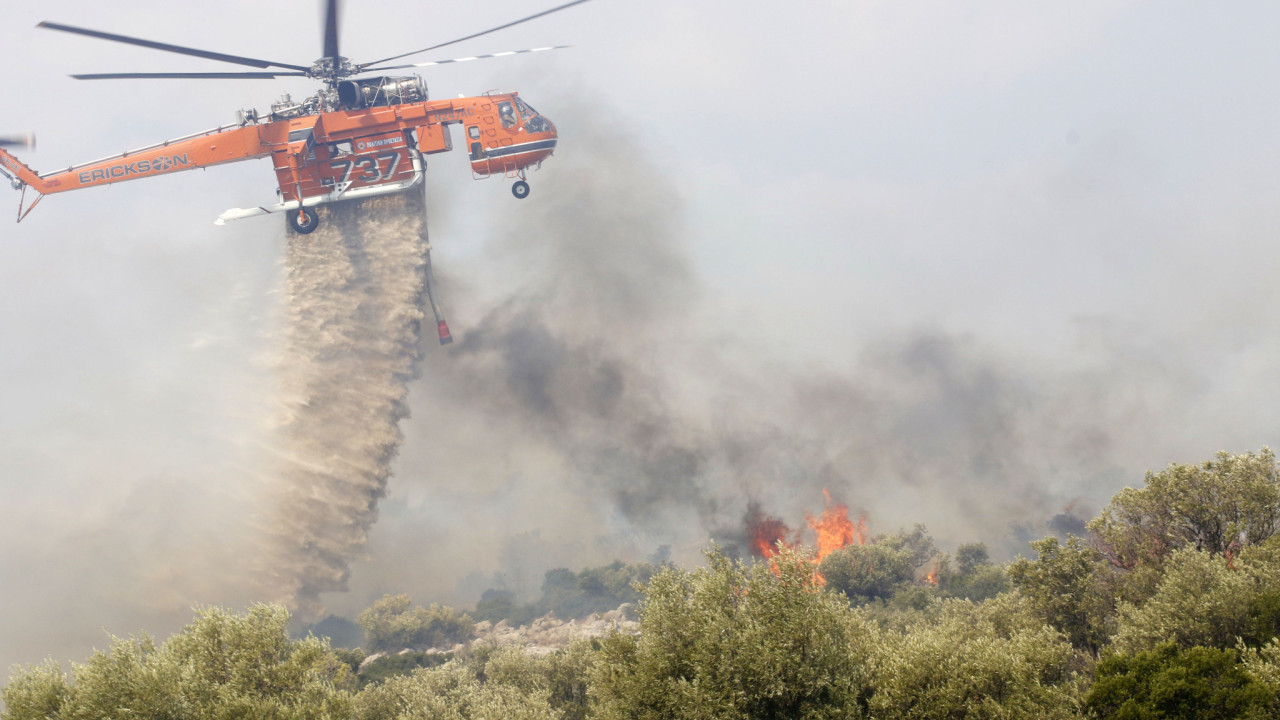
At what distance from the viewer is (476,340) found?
74.2 metres

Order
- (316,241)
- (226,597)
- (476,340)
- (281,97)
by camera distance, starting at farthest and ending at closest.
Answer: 1. (476,340)
2. (226,597)
3. (316,241)
4. (281,97)

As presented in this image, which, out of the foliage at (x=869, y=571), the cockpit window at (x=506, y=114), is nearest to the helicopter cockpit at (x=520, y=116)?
the cockpit window at (x=506, y=114)

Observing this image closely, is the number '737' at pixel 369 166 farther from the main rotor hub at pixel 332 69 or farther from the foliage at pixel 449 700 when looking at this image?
the foliage at pixel 449 700

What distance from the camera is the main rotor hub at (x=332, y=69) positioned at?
39.4 m

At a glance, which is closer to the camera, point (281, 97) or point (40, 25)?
A: point (40, 25)

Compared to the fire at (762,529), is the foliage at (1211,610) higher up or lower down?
higher up

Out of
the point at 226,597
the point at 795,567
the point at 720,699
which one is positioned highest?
the point at 795,567

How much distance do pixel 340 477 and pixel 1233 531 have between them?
153ft

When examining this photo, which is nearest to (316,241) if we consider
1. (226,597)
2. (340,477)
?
(340,477)

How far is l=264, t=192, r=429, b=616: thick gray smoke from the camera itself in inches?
1884

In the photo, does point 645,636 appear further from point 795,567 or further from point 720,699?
point 795,567

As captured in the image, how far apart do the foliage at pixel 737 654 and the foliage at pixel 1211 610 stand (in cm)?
935

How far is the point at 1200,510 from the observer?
30562 millimetres

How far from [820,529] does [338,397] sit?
2562 inches
